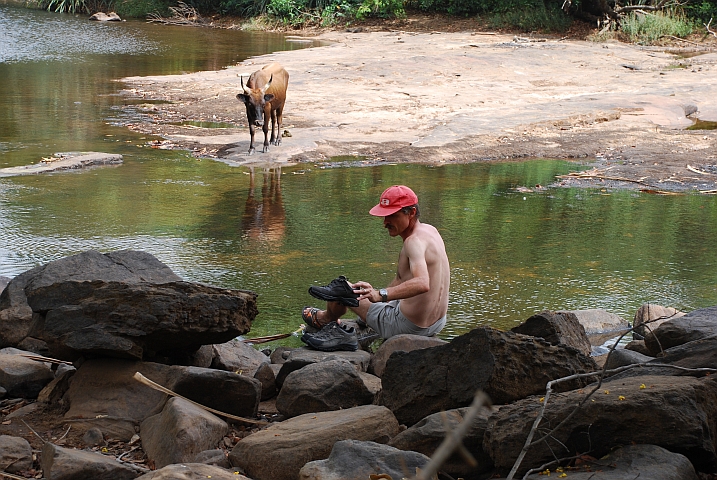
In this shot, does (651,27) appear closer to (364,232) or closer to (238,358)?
(364,232)

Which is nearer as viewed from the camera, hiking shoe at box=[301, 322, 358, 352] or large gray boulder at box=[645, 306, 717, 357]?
large gray boulder at box=[645, 306, 717, 357]

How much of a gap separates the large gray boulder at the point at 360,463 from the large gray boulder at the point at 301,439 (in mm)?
320

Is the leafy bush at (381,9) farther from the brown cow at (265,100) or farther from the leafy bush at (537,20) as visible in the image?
the brown cow at (265,100)

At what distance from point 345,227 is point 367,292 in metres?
3.73

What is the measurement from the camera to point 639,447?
3365 mm

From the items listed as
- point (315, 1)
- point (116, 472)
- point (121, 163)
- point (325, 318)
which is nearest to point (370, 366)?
point (325, 318)

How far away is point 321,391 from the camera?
4.70 m

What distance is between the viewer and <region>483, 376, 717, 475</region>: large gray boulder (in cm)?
338

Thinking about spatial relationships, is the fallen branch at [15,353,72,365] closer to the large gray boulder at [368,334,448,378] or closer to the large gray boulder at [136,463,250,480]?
the large gray boulder at [368,334,448,378]

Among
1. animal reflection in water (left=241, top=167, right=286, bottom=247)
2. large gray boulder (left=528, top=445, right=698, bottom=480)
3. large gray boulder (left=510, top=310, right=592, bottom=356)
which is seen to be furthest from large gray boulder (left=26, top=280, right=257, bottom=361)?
animal reflection in water (left=241, top=167, right=286, bottom=247)

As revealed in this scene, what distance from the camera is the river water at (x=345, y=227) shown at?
761 centimetres

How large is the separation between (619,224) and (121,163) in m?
6.93

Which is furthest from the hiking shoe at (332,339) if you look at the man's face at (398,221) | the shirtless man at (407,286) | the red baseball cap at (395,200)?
the red baseball cap at (395,200)

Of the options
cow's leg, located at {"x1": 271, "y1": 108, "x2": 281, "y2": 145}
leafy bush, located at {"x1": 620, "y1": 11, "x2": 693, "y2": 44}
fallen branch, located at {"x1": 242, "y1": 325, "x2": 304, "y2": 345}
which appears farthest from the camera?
leafy bush, located at {"x1": 620, "y1": 11, "x2": 693, "y2": 44}
